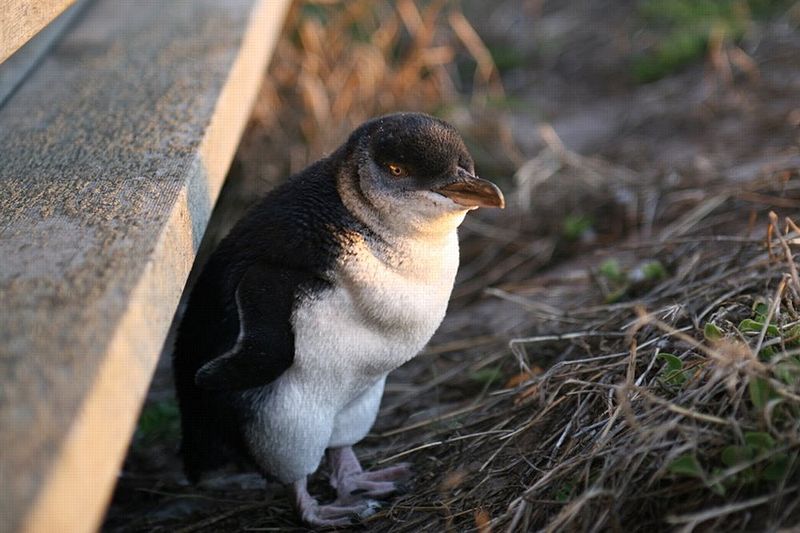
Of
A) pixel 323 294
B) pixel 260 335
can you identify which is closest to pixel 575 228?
pixel 323 294

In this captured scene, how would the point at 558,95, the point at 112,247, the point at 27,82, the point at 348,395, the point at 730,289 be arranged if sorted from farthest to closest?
the point at 558,95
the point at 27,82
the point at 730,289
the point at 348,395
the point at 112,247

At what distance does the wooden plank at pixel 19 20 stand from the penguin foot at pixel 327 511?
145cm

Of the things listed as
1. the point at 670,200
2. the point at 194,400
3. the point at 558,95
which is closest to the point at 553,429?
the point at 194,400

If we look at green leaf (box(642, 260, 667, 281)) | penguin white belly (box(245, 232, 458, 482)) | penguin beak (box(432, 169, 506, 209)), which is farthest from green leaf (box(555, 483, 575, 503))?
green leaf (box(642, 260, 667, 281))

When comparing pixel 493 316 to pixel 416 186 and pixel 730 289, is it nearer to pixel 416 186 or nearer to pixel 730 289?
pixel 730 289

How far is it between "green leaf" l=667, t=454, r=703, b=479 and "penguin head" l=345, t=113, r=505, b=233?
0.82m

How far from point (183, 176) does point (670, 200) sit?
256 cm

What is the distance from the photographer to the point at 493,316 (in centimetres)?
414

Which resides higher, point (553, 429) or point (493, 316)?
point (553, 429)

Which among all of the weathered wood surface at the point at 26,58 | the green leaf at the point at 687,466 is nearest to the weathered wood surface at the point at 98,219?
the weathered wood surface at the point at 26,58

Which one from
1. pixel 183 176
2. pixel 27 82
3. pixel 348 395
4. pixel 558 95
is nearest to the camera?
pixel 183 176

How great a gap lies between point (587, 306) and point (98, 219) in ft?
6.71

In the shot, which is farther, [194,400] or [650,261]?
[650,261]

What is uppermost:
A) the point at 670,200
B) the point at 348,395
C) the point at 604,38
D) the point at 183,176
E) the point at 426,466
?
the point at 183,176
